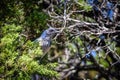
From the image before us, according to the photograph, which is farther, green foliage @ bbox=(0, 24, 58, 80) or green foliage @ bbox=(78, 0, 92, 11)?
green foliage @ bbox=(78, 0, 92, 11)

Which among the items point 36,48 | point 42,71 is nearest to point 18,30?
point 36,48

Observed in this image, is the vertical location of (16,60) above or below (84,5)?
below

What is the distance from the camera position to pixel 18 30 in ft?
18.8

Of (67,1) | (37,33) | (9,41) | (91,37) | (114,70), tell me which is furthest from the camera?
(114,70)

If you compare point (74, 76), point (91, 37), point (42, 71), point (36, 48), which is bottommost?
point (74, 76)

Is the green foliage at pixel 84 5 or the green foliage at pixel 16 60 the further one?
the green foliage at pixel 84 5

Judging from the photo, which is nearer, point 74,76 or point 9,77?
point 9,77

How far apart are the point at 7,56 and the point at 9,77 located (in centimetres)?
33

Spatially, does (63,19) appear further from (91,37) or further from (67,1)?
(91,37)

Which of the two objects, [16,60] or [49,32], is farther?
[49,32]

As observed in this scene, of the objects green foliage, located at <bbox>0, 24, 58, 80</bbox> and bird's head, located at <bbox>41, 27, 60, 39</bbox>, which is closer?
green foliage, located at <bbox>0, 24, 58, 80</bbox>

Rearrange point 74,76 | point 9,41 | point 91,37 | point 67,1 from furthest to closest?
point 74,76
point 91,37
point 67,1
point 9,41

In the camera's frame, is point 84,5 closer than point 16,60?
No

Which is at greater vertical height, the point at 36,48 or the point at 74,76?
the point at 36,48
